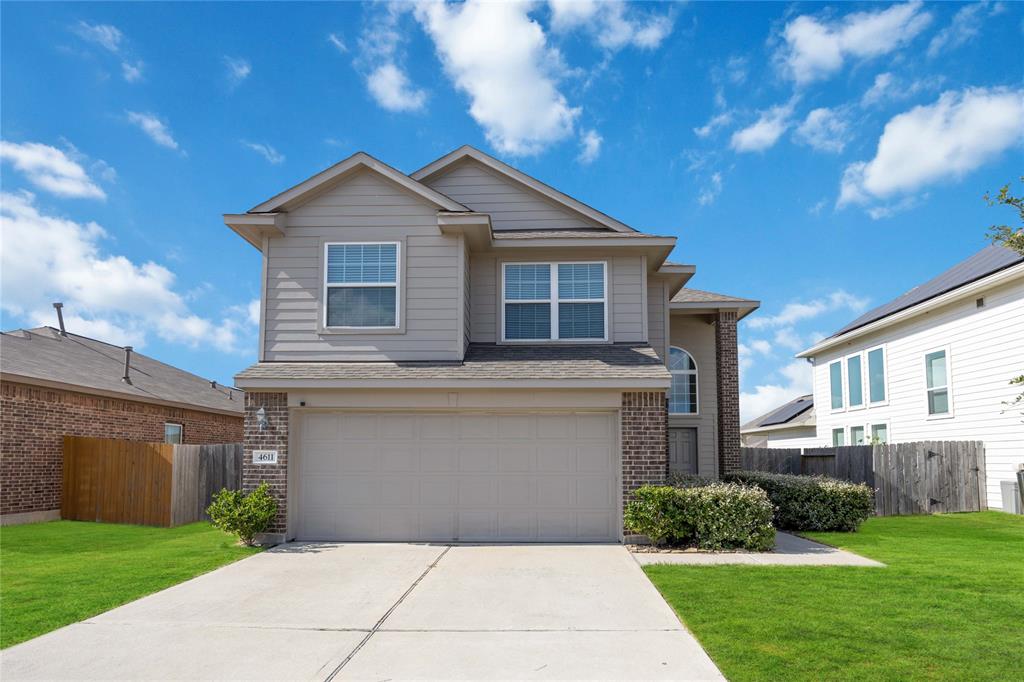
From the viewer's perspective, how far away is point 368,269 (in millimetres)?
13109

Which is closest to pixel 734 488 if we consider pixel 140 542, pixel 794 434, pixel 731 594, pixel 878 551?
pixel 878 551

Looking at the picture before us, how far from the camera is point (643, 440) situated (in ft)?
39.1

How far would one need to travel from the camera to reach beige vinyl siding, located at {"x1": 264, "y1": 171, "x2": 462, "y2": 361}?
1291 cm

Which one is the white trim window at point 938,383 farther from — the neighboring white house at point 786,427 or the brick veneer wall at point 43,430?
the brick veneer wall at point 43,430

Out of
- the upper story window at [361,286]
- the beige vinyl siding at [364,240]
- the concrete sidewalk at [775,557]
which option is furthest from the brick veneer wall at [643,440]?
the upper story window at [361,286]

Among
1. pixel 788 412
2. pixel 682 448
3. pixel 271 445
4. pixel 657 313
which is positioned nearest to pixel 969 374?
pixel 682 448

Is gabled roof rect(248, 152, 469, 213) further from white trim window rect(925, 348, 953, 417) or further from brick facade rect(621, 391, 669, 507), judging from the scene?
white trim window rect(925, 348, 953, 417)

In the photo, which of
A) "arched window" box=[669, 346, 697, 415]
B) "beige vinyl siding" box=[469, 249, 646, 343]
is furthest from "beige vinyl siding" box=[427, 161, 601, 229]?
"arched window" box=[669, 346, 697, 415]

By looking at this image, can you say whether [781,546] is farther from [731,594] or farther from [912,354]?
[912,354]

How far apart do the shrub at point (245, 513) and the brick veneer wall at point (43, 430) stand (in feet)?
20.7

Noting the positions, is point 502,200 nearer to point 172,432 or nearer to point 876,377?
point 172,432

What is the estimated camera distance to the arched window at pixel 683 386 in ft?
57.6

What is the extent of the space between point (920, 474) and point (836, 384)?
28.4 feet

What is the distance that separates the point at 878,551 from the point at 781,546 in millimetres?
1377
